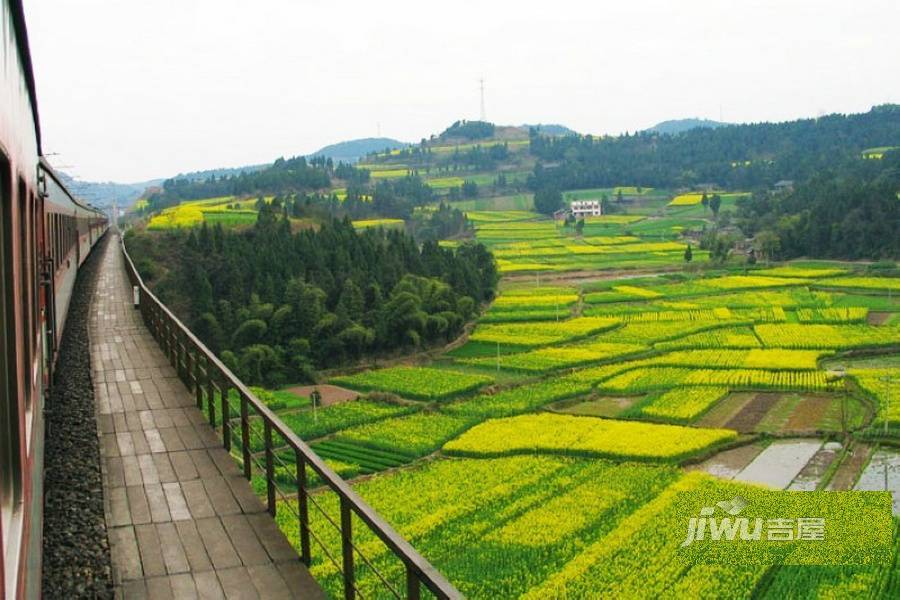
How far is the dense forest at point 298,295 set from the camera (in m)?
39.6

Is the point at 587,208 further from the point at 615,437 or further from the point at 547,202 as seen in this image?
the point at 615,437

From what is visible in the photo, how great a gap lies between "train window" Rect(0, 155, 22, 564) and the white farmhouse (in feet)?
361

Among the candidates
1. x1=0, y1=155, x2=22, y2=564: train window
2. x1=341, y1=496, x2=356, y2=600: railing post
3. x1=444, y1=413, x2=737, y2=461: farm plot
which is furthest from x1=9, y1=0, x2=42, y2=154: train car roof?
x1=444, y1=413, x2=737, y2=461: farm plot

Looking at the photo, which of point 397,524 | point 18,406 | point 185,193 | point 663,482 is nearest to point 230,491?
point 18,406

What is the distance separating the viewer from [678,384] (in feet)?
113

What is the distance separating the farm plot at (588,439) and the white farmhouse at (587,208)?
8457 cm

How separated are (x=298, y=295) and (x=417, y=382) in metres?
9.29

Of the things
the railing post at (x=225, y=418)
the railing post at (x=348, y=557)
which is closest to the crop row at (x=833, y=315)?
the railing post at (x=225, y=418)

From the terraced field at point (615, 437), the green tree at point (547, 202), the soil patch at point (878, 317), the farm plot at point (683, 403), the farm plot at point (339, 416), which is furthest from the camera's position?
the green tree at point (547, 202)

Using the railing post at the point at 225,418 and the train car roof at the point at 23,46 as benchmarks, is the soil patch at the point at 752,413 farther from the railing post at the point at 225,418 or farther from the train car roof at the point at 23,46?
the train car roof at the point at 23,46

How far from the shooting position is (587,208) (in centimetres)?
11294

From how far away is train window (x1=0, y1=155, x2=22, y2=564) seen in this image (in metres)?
3.31

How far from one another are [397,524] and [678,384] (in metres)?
17.8

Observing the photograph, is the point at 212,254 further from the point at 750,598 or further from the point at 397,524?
the point at 750,598
